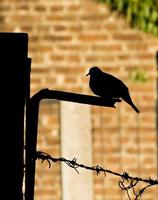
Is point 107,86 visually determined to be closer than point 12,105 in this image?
No

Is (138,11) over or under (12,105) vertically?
over

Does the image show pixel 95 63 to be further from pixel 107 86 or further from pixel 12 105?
pixel 12 105

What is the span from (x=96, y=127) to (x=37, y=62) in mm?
861

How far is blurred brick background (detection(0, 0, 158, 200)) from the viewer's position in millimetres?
6453

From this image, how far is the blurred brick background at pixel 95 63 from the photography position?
254 inches

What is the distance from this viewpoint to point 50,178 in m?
6.44

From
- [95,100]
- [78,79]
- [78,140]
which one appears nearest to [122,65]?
[78,79]

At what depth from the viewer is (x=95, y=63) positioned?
6500mm

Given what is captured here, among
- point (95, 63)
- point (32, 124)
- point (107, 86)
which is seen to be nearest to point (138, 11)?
point (95, 63)

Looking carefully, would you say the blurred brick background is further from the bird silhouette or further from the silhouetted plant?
the bird silhouette

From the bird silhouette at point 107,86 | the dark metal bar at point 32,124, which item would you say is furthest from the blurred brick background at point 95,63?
the dark metal bar at point 32,124

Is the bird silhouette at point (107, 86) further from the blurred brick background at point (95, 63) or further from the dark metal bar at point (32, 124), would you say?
the blurred brick background at point (95, 63)

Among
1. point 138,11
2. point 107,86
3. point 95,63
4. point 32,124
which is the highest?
point 138,11

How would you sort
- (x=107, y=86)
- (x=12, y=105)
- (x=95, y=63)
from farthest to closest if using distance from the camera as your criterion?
(x=95, y=63) → (x=107, y=86) → (x=12, y=105)
